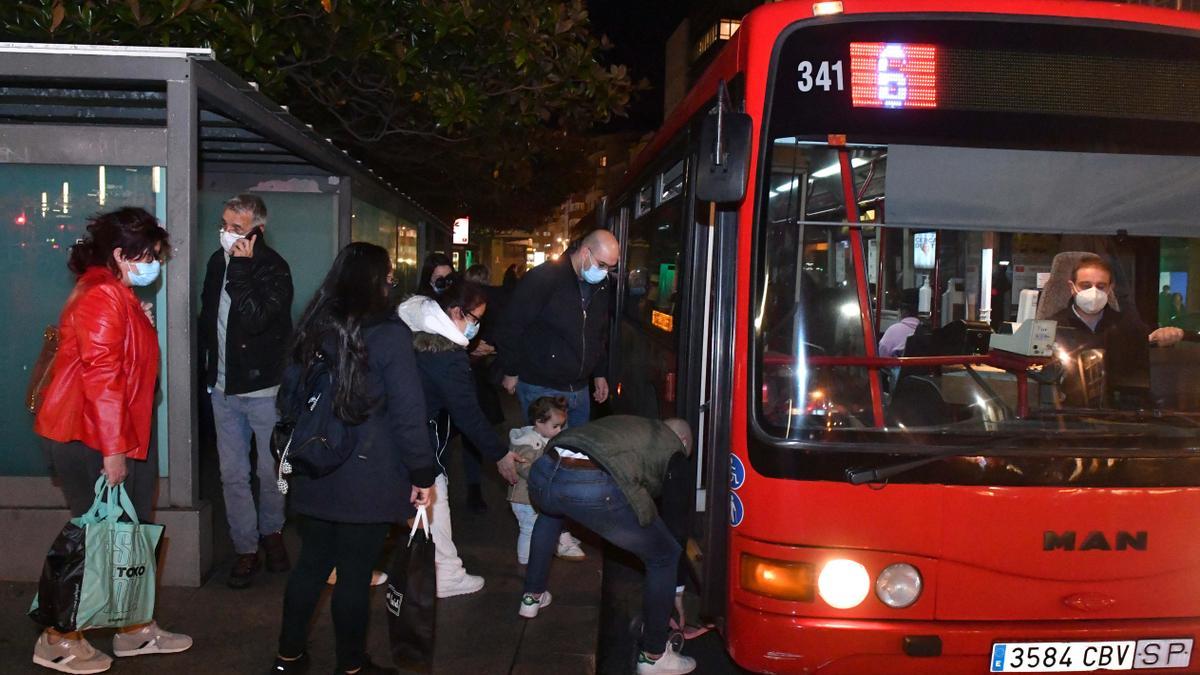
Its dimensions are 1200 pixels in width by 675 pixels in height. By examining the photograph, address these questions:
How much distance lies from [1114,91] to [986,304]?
3.09 feet

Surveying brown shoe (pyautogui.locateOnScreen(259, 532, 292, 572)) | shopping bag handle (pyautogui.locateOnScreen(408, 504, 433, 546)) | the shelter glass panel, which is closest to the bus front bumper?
shopping bag handle (pyautogui.locateOnScreen(408, 504, 433, 546))

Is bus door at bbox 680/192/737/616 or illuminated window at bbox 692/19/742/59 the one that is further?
illuminated window at bbox 692/19/742/59

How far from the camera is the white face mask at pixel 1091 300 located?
4.14 meters

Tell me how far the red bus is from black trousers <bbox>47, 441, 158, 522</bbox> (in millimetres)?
2605

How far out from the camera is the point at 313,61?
9.53 m

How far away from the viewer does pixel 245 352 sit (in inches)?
217

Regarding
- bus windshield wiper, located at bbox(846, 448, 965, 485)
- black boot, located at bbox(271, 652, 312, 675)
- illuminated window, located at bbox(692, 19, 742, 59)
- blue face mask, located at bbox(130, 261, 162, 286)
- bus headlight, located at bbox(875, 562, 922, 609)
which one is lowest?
black boot, located at bbox(271, 652, 312, 675)

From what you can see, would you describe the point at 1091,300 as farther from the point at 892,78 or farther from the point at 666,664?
the point at 666,664

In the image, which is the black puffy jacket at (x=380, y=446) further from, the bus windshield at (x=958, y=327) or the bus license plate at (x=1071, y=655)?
the bus license plate at (x=1071, y=655)

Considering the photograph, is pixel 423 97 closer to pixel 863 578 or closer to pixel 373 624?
pixel 373 624

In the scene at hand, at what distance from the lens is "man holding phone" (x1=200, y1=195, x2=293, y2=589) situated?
17.6ft

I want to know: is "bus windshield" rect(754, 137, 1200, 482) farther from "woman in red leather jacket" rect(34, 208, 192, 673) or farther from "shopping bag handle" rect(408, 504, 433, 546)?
"woman in red leather jacket" rect(34, 208, 192, 673)

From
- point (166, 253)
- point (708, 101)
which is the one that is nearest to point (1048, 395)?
point (708, 101)

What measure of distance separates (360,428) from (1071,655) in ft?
9.31
